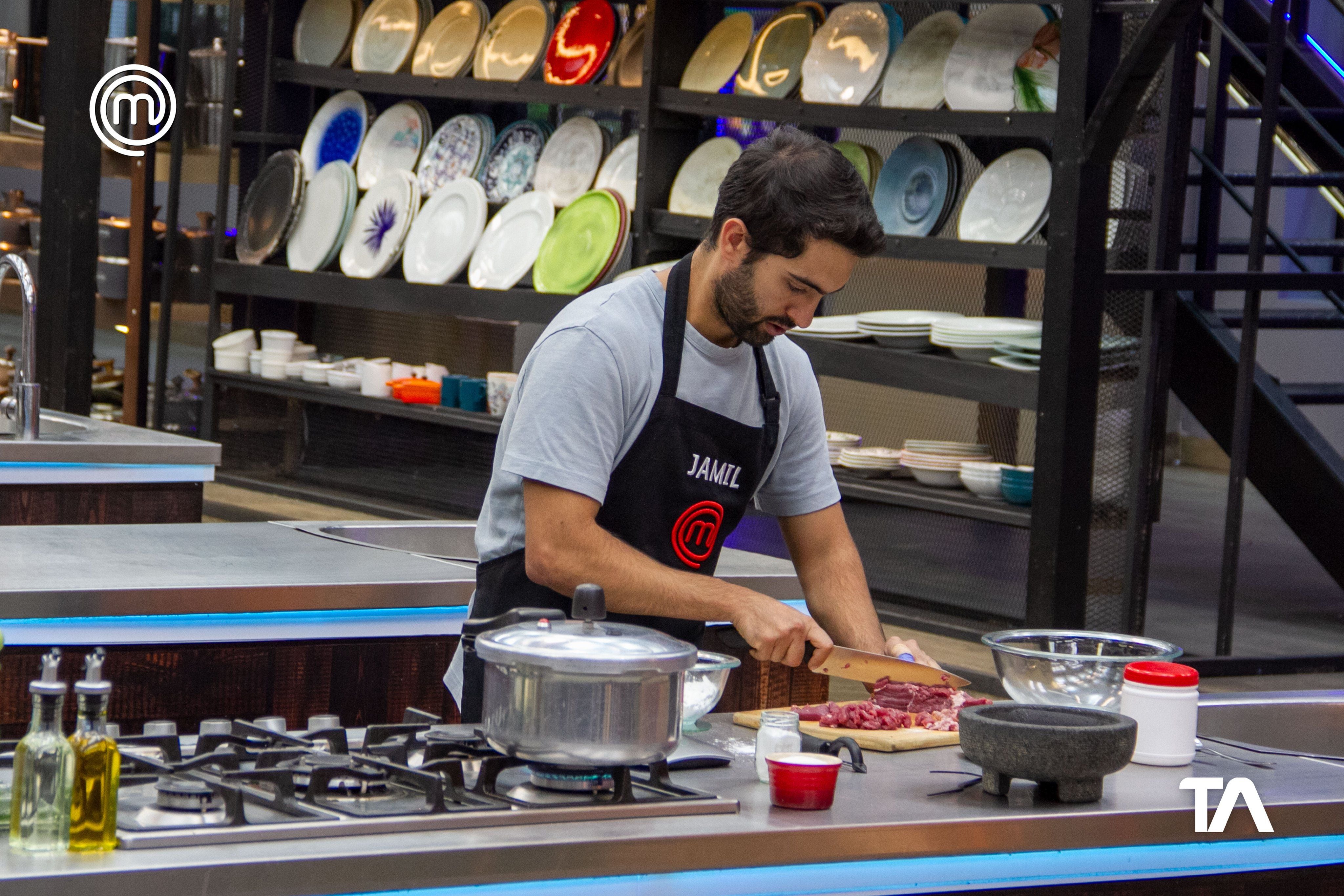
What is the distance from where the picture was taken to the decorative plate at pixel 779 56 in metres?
6.33

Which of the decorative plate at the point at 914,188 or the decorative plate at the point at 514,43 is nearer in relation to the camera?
the decorative plate at the point at 914,188

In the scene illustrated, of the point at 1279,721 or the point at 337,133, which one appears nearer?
the point at 1279,721

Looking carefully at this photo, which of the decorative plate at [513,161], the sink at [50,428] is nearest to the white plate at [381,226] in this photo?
the decorative plate at [513,161]

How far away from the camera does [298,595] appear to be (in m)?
3.03

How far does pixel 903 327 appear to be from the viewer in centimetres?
596

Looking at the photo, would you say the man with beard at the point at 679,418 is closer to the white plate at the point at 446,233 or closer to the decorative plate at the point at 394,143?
the white plate at the point at 446,233

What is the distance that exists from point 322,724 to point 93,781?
0.46 m

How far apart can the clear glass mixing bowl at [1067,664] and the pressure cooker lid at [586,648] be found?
2.37ft

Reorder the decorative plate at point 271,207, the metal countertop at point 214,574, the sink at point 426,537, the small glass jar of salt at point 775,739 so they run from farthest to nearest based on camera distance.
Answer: the decorative plate at point 271,207, the sink at point 426,537, the metal countertop at point 214,574, the small glass jar of salt at point 775,739

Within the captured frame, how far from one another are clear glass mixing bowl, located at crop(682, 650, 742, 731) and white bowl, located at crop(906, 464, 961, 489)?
3729 mm

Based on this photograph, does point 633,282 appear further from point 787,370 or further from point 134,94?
point 134,94

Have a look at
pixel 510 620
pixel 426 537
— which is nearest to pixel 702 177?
pixel 426 537

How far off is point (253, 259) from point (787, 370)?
229 inches

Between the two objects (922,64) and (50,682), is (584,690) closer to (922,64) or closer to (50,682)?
(50,682)
